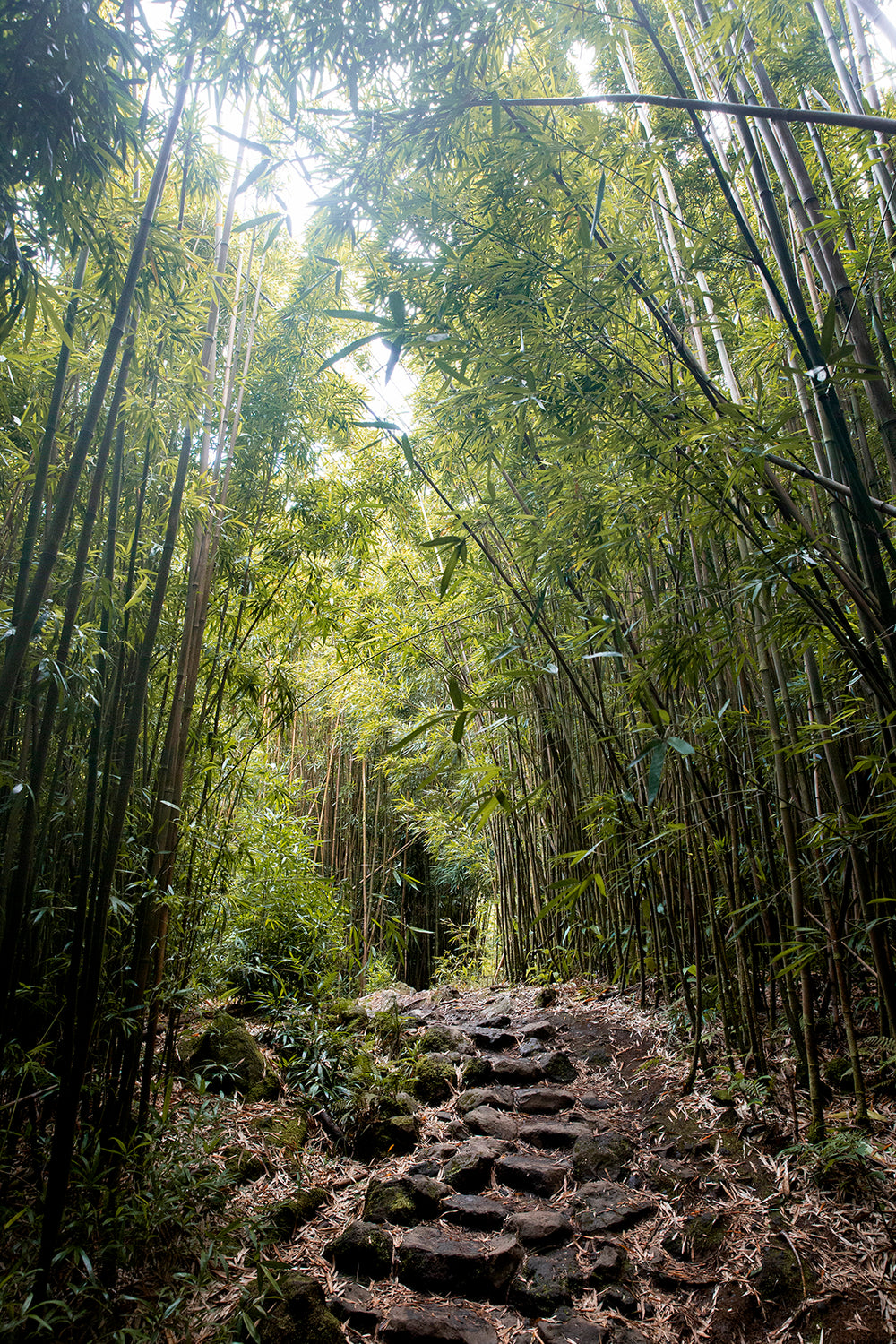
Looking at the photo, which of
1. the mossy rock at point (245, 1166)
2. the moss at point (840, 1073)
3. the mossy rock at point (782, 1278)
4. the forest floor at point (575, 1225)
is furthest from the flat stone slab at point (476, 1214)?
the moss at point (840, 1073)

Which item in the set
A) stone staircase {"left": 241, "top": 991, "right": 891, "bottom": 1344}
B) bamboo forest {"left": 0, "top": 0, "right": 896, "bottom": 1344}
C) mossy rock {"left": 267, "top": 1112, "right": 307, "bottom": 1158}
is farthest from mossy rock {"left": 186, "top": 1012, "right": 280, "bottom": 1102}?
Result: stone staircase {"left": 241, "top": 991, "right": 891, "bottom": 1344}

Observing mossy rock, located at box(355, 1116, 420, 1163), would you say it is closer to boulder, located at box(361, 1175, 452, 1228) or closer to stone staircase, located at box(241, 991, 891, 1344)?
stone staircase, located at box(241, 991, 891, 1344)

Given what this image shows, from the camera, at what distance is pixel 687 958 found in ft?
8.16

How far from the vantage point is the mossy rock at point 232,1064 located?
84.7 inches

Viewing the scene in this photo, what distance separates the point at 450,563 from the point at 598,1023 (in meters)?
2.28

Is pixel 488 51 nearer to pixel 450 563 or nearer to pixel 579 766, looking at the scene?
pixel 450 563

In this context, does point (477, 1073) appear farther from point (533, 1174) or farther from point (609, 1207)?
point (609, 1207)

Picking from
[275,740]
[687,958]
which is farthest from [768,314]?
[275,740]

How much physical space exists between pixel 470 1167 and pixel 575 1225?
333mm

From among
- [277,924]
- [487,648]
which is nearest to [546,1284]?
[487,648]

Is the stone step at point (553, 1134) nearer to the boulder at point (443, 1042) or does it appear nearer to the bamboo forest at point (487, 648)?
the bamboo forest at point (487, 648)

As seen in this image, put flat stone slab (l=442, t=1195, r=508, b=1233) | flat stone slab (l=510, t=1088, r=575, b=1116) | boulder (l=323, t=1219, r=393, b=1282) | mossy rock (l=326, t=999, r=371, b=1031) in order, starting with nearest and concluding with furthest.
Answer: boulder (l=323, t=1219, r=393, b=1282) < flat stone slab (l=442, t=1195, r=508, b=1233) < flat stone slab (l=510, t=1088, r=575, b=1116) < mossy rock (l=326, t=999, r=371, b=1031)

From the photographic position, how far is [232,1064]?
220 centimetres

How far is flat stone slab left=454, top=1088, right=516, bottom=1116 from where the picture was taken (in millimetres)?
2254
